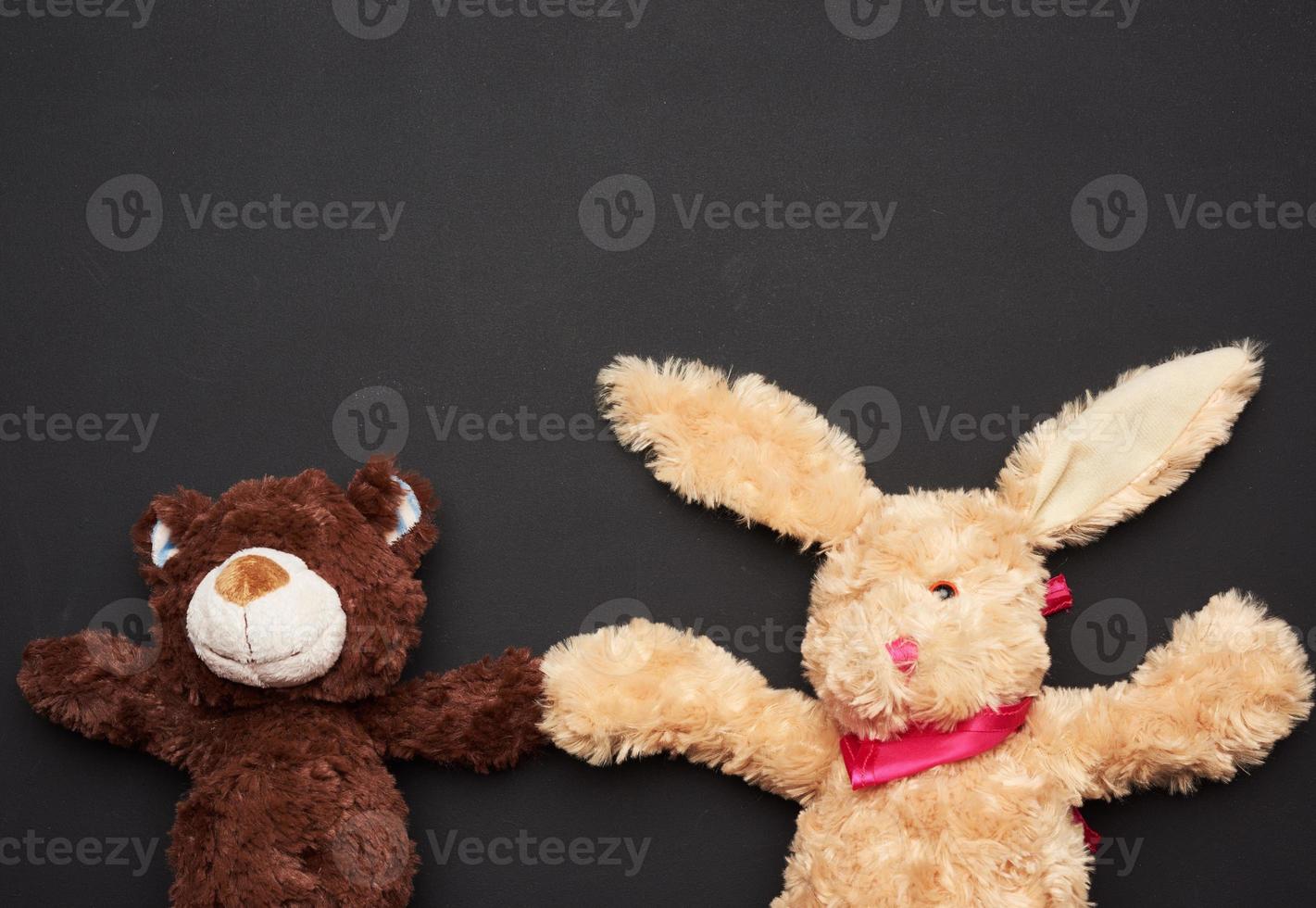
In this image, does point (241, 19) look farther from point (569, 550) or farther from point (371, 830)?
point (371, 830)

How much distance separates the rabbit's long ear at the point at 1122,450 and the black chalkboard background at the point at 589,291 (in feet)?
0.34

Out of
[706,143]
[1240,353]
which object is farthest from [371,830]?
[1240,353]

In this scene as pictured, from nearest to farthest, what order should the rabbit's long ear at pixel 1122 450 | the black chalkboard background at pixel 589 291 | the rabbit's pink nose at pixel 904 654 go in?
1. the rabbit's pink nose at pixel 904 654
2. the rabbit's long ear at pixel 1122 450
3. the black chalkboard background at pixel 589 291

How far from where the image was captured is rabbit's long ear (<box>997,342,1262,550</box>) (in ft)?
4.29

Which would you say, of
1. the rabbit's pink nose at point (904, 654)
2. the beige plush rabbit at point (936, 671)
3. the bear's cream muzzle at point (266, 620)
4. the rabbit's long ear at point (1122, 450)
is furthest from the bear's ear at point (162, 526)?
the rabbit's long ear at point (1122, 450)

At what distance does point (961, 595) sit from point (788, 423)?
288mm

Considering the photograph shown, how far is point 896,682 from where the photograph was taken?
3.88ft

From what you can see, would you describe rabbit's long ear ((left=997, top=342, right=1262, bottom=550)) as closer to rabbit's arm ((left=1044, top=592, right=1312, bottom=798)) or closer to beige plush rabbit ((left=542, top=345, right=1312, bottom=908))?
beige plush rabbit ((left=542, top=345, right=1312, bottom=908))

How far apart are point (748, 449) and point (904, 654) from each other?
0.30m

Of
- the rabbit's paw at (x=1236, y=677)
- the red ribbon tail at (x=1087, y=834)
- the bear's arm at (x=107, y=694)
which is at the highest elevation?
the rabbit's paw at (x=1236, y=677)

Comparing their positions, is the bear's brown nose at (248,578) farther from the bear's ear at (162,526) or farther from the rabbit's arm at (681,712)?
the rabbit's arm at (681,712)

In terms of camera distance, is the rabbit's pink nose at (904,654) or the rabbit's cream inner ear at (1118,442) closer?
the rabbit's pink nose at (904,654)

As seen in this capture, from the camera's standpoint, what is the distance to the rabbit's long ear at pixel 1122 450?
131 cm

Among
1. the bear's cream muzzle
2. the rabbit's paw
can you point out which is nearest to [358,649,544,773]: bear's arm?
the bear's cream muzzle
